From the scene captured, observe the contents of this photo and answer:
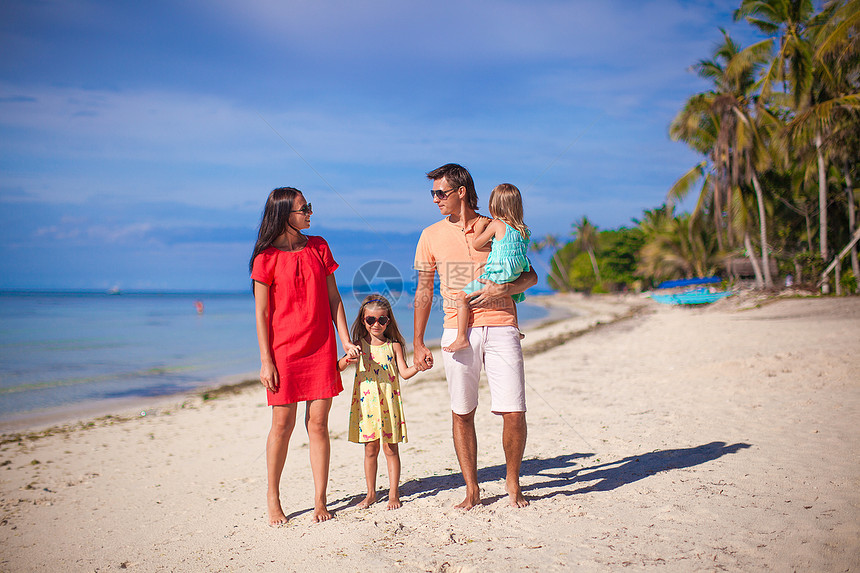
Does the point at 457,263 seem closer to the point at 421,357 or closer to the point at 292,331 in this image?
the point at 421,357

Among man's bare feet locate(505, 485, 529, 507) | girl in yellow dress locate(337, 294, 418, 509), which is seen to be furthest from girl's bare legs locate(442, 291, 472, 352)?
man's bare feet locate(505, 485, 529, 507)

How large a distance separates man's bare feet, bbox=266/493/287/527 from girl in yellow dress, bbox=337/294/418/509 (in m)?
0.51

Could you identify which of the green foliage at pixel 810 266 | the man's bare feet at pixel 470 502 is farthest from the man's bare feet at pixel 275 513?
the green foliage at pixel 810 266

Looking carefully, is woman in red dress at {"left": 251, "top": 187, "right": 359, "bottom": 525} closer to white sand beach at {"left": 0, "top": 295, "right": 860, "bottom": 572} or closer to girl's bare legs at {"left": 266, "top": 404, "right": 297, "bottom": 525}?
girl's bare legs at {"left": 266, "top": 404, "right": 297, "bottom": 525}

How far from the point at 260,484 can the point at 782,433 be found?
466cm

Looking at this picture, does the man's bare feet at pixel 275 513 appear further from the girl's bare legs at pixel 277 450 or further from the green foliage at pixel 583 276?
the green foliage at pixel 583 276

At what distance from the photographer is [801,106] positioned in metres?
20.4

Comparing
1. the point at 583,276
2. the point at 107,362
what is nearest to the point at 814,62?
the point at 107,362

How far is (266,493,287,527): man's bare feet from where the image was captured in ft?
11.3

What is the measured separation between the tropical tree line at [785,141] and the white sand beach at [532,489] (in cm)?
1476

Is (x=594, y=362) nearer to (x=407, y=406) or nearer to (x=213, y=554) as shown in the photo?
(x=407, y=406)

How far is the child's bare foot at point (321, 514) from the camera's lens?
11.2ft

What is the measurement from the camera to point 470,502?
3.41 meters

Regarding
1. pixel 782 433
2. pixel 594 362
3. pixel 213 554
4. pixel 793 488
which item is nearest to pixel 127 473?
pixel 213 554
